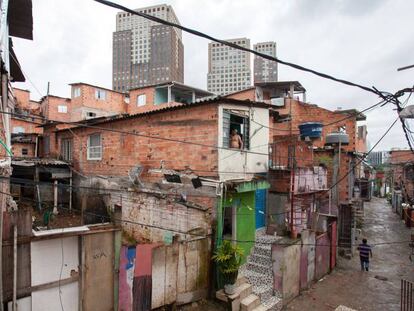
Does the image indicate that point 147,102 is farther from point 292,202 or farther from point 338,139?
point 292,202

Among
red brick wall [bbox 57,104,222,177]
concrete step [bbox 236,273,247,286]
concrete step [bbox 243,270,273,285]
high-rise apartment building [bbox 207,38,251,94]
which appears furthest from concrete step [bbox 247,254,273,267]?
high-rise apartment building [bbox 207,38,251,94]

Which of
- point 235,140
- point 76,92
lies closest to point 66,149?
point 235,140

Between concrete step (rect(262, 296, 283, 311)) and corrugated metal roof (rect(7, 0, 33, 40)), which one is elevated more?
corrugated metal roof (rect(7, 0, 33, 40))

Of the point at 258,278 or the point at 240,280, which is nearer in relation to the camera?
the point at 240,280

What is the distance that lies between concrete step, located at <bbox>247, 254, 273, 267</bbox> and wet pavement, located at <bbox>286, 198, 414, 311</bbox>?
154cm

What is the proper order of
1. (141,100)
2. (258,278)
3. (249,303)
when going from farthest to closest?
(141,100)
(258,278)
(249,303)

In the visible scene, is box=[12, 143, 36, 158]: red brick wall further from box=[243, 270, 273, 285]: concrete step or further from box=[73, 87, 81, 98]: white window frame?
box=[243, 270, 273, 285]: concrete step

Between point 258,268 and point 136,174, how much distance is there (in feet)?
21.2

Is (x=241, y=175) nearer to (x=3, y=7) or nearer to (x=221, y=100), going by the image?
(x=221, y=100)

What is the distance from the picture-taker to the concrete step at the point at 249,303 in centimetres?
853

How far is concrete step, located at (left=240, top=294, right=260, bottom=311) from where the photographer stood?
853 cm

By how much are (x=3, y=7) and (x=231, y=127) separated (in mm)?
7925

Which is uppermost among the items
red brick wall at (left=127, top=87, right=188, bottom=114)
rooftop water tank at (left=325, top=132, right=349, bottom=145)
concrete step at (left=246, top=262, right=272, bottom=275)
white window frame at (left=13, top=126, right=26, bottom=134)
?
red brick wall at (left=127, top=87, right=188, bottom=114)

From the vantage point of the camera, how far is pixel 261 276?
1020 cm
